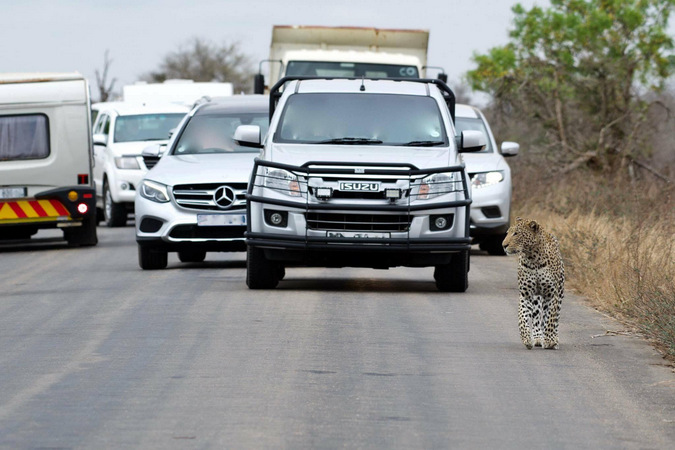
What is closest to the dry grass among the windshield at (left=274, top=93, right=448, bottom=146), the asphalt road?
the asphalt road

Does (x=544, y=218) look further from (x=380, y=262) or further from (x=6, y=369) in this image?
(x=6, y=369)

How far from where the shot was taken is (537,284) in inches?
384

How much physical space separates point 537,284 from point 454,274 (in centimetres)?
348

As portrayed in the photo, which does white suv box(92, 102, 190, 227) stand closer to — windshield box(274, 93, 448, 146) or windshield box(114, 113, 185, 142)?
windshield box(114, 113, 185, 142)

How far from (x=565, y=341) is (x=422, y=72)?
15.5m

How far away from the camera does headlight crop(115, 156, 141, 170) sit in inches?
1017

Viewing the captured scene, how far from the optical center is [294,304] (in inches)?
478

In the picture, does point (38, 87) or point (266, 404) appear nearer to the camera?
point (266, 404)

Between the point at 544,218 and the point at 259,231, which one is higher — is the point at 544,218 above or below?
below

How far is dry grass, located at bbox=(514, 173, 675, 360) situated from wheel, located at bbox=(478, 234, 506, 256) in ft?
2.20

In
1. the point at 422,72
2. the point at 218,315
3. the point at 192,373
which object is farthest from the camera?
the point at 422,72

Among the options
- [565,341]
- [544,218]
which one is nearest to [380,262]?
[565,341]

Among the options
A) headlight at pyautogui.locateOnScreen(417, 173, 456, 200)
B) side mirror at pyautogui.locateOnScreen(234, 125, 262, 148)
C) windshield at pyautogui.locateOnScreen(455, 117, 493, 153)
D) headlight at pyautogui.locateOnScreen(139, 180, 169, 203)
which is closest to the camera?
headlight at pyautogui.locateOnScreen(417, 173, 456, 200)

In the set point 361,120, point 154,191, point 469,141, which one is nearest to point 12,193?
point 154,191
